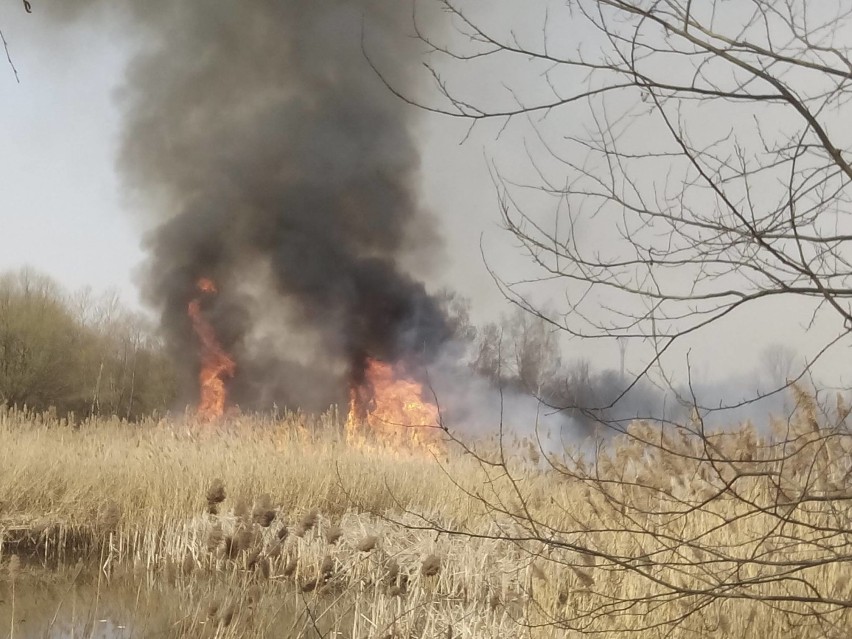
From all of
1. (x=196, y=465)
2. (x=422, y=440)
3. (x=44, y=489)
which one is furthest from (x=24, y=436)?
(x=422, y=440)

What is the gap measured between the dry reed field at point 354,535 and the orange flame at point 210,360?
9.04 meters

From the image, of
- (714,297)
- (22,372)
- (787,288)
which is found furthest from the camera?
(22,372)

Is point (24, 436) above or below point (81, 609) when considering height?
above

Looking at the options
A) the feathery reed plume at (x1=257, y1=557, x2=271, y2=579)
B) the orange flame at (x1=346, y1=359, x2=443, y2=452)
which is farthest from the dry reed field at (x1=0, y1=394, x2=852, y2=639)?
the orange flame at (x1=346, y1=359, x2=443, y2=452)

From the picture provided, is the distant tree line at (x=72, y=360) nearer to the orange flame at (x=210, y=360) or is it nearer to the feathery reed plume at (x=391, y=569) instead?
the orange flame at (x=210, y=360)

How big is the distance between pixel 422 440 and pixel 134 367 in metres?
12.3

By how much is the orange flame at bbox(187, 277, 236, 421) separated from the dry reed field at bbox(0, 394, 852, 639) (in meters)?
9.04

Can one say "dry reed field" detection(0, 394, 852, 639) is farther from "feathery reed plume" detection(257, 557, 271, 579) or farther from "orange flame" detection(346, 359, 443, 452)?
"orange flame" detection(346, 359, 443, 452)

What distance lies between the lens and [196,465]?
780 centimetres

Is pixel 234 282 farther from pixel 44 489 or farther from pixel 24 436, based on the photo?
pixel 44 489

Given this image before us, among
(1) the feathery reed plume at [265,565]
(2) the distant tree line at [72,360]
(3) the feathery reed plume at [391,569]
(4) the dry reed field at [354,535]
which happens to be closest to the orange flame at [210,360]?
(2) the distant tree line at [72,360]

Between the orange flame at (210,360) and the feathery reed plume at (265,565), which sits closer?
the feathery reed plume at (265,565)

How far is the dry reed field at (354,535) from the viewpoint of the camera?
3.70 meters

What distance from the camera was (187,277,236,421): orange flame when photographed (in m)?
19.5
